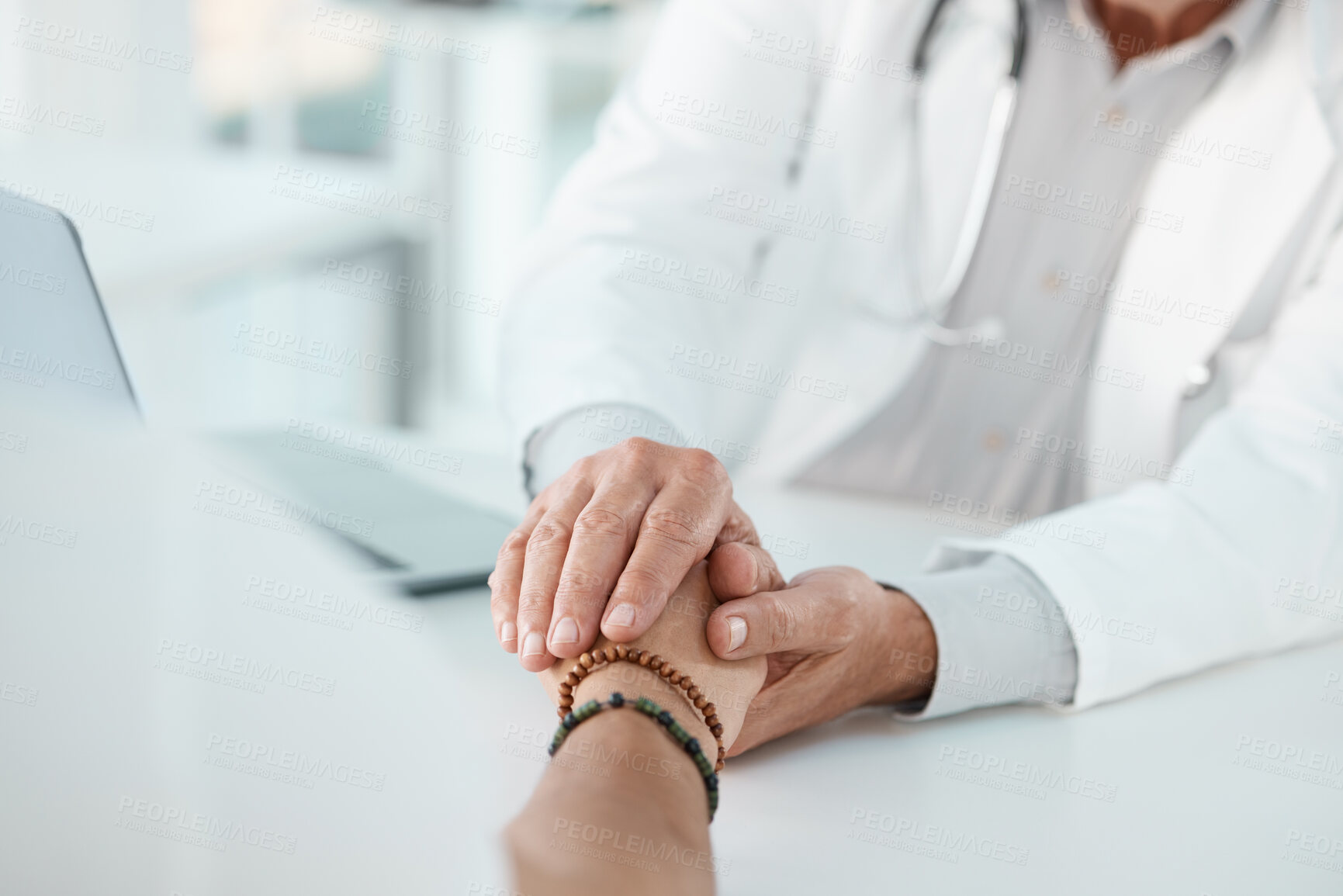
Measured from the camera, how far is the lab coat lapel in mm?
1202

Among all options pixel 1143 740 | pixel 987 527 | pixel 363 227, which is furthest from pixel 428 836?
pixel 363 227

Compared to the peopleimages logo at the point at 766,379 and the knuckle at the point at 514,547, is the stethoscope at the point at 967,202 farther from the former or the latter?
the knuckle at the point at 514,547

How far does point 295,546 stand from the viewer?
713 millimetres

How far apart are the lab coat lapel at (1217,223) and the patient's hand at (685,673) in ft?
2.69

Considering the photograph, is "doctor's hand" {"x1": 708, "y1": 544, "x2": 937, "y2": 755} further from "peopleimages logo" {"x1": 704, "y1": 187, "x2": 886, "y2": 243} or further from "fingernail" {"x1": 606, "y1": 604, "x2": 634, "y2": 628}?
"peopleimages logo" {"x1": 704, "y1": 187, "x2": 886, "y2": 243}

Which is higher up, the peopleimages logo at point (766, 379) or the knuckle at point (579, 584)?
the knuckle at point (579, 584)

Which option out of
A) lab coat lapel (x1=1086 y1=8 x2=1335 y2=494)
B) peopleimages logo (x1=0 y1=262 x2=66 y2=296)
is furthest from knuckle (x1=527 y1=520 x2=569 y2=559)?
lab coat lapel (x1=1086 y1=8 x2=1335 y2=494)

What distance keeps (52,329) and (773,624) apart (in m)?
0.50

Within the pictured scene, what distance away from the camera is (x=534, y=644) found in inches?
26.2

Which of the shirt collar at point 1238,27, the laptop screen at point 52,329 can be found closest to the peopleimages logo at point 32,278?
the laptop screen at point 52,329

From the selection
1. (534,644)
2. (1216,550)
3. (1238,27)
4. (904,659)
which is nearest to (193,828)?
(534,644)

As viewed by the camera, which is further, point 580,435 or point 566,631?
point 580,435

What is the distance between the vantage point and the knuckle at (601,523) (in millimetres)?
697

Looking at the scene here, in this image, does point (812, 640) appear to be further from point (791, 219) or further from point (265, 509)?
point (791, 219)
